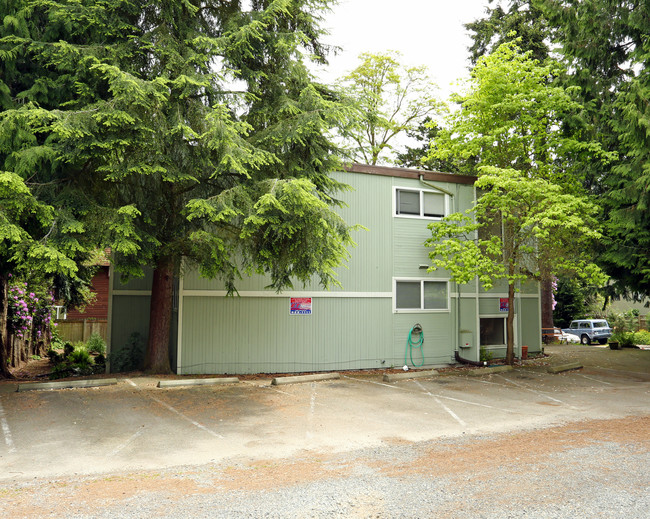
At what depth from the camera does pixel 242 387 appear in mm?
11820

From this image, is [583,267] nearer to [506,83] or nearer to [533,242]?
[533,242]

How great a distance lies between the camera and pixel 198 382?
11828 millimetres

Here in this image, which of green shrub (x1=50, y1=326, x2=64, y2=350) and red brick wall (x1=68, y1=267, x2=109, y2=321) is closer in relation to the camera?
green shrub (x1=50, y1=326, x2=64, y2=350)

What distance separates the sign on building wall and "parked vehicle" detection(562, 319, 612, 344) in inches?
836

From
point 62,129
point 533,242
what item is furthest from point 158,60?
point 533,242

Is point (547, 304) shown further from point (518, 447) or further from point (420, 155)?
point (518, 447)

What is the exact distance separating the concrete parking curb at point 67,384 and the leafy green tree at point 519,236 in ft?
28.8

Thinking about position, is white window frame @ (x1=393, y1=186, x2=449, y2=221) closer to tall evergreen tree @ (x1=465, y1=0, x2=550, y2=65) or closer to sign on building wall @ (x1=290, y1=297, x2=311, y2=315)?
sign on building wall @ (x1=290, y1=297, x2=311, y2=315)

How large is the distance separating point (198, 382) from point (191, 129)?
560 centimetres

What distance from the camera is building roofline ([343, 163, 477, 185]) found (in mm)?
15062

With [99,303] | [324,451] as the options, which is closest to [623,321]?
[99,303]

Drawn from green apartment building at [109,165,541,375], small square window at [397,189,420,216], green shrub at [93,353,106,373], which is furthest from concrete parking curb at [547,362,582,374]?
green shrub at [93,353,106,373]

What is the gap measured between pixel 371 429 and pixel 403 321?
23.8 feet

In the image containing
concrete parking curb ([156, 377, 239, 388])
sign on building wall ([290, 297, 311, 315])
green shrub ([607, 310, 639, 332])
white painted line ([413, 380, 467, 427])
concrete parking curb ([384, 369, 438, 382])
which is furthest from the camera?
green shrub ([607, 310, 639, 332])
